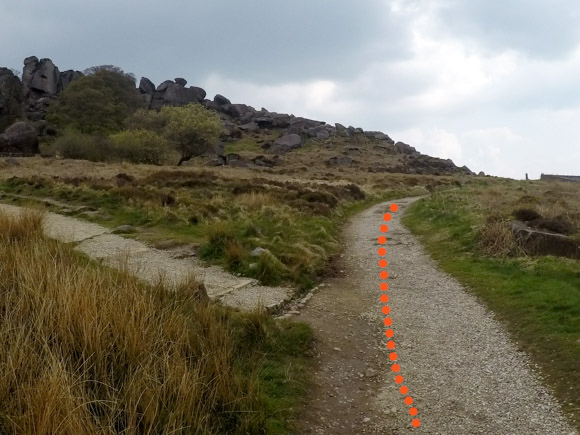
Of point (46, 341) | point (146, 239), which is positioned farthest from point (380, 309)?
point (146, 239)

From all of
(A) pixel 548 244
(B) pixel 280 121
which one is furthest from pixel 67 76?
(A) pixel 548 244

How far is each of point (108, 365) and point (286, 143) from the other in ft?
306

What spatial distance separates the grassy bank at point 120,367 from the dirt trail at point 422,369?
0.68m

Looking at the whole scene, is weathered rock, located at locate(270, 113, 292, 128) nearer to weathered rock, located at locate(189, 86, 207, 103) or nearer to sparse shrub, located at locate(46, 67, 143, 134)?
weathered rock, located at locate(189, 86, 207, 103)

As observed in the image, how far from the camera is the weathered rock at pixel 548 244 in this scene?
11.9 metres

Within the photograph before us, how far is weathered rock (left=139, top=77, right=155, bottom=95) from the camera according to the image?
112 metres

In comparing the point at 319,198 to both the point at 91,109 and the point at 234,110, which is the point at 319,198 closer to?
the point at 91,109

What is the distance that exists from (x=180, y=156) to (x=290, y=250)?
48.1 meters

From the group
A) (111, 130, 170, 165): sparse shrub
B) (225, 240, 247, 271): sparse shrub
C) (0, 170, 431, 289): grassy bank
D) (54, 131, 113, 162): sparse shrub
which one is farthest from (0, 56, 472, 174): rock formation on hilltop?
(225, 240, 247, 271): sparse shrub

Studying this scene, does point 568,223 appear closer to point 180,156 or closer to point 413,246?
point 413,246

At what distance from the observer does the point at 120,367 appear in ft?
14.9

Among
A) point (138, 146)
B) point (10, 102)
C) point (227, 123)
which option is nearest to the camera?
point (138, 146)

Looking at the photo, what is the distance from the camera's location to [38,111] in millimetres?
87000

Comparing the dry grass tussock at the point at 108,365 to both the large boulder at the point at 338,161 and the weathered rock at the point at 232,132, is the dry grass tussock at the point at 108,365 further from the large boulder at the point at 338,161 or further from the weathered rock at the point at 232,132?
the weathered rock at the point at 232,132
